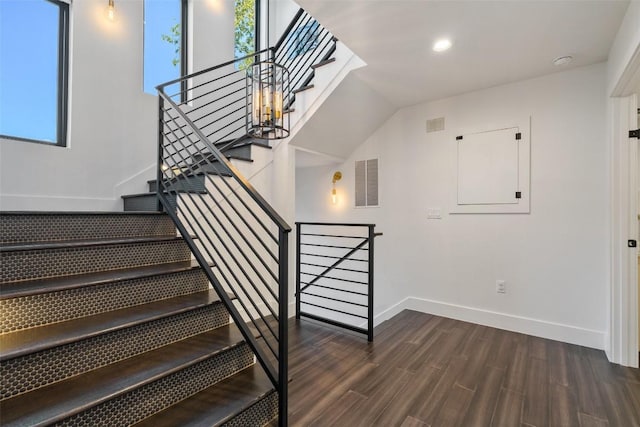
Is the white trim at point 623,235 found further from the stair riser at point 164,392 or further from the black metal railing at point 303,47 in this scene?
the stair riser at point 164,392

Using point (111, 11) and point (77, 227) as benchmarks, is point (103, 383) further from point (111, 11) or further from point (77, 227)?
point (111, 11)

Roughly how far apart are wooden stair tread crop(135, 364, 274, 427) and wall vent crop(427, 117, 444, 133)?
3.34 metres

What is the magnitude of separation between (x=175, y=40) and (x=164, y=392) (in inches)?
161

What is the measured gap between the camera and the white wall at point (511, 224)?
9.29 feet

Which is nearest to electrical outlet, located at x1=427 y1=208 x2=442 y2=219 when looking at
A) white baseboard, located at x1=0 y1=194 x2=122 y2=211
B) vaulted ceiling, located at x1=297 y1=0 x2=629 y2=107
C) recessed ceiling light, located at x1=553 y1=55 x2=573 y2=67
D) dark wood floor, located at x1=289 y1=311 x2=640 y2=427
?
dark wood floor, located at x1=289 y1=311 x2=640 y2=427

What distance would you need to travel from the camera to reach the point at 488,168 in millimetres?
3332

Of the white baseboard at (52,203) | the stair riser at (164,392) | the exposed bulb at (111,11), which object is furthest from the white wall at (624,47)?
the white baseboard at (52,203)

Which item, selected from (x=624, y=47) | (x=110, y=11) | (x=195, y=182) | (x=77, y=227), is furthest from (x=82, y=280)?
(x=624, y=47)

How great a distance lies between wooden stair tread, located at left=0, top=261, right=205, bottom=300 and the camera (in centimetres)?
140

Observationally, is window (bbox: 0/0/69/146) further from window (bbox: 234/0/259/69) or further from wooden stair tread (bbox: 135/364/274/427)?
wooden stair tread (bbox: 135/364/274/427)

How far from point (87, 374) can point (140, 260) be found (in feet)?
2.65

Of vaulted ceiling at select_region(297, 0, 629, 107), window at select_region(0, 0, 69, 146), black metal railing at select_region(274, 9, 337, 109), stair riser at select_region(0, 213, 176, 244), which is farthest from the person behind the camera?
black metal railing at select_region(274, 9, 337, 109)

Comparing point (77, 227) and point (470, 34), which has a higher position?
point (470, 34)

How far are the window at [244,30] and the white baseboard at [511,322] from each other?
4199mm
